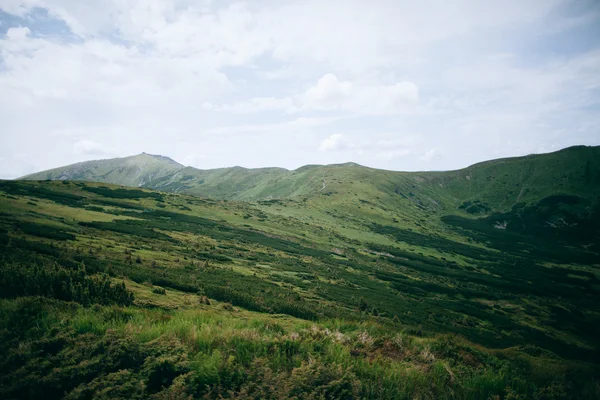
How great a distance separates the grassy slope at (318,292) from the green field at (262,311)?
113 millimetres

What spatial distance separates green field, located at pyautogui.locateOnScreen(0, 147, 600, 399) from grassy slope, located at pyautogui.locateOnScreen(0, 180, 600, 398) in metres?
0.11

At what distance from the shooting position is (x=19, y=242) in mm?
26000

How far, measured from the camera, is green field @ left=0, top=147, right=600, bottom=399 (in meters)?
7.29

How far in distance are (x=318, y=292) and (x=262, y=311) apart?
21595 mm

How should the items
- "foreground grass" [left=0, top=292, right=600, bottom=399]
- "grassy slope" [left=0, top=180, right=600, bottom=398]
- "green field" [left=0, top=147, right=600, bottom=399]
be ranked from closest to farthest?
"foreground grass" [left=0, top=292, right=600, bottom=399]
"green field" [left=0, top=147, right=600, bottom=399]
"grassy slope" [left=0, top=180, right=600, bottom=398]

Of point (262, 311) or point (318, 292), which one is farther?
point (318, 292)

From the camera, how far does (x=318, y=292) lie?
4581 centimetres

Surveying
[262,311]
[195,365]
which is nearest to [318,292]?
[262,311]

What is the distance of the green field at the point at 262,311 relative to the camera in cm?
729

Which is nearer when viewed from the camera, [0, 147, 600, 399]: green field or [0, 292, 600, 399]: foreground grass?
[0, 292, 600, 399]: foreground grass

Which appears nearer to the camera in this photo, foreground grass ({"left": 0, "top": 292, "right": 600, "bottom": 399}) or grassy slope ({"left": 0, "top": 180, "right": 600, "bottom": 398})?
foreground grass ({"left": 0, "top": 292, "right": 600, "bottom": 399})

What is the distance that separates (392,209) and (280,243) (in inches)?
5158

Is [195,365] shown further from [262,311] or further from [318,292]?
[318,292]

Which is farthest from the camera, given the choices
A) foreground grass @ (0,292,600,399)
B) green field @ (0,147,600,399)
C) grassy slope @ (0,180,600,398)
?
grassy slope @ (0,180,600,398)
